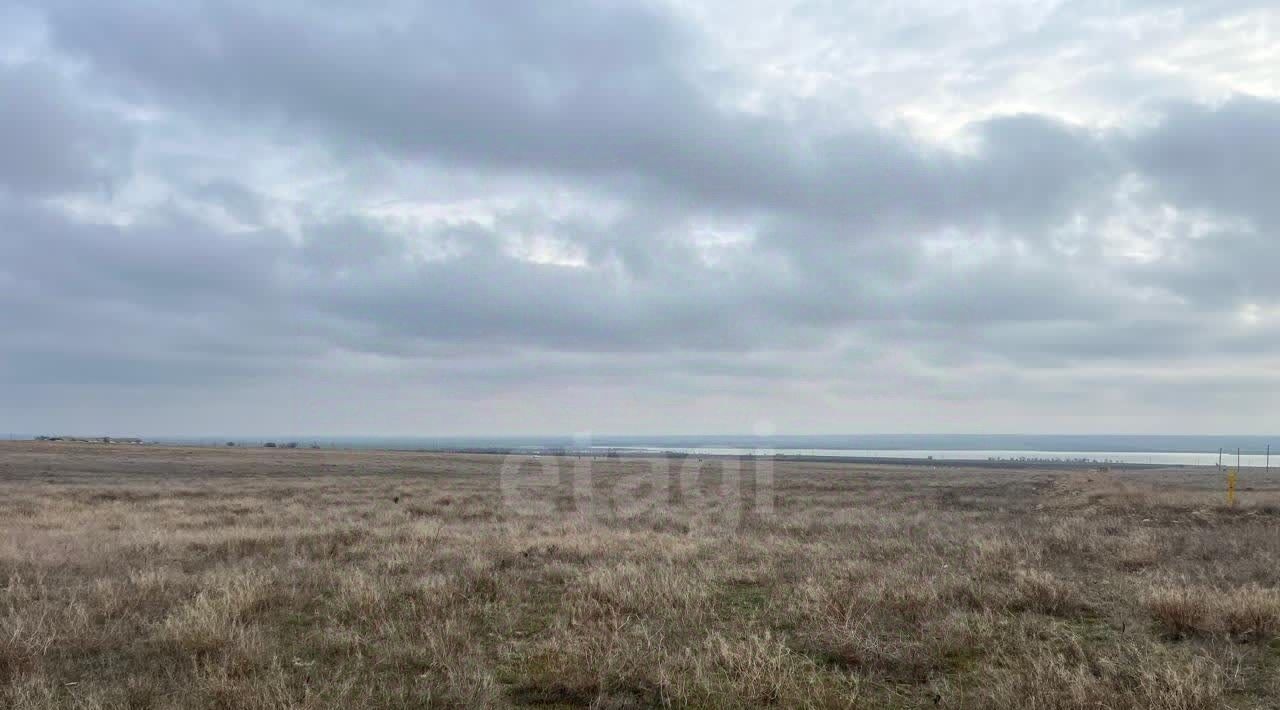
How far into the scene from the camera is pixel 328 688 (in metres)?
6.20

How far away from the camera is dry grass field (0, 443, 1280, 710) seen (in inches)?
249

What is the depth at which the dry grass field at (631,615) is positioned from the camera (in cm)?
632

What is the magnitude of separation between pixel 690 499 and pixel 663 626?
66.7 feet

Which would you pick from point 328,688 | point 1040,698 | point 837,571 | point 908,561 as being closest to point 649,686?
point 328,688

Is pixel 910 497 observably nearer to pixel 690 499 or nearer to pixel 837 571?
pixel 690 499

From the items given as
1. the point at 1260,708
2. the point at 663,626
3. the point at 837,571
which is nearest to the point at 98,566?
the point at 663,626

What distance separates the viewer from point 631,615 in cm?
894

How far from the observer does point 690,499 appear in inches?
1128

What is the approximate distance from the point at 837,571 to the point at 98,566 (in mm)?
11392

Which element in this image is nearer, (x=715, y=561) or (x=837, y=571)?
(x=837, y=571)

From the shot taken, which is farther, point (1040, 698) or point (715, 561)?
point (715, 561)

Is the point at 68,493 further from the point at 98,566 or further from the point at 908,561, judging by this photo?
the point at 908,561

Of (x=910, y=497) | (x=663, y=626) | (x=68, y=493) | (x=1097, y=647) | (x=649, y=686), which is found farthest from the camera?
(x=910, y=497)

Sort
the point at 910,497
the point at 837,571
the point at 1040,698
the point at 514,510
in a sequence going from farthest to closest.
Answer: the point at 910,497 → the point at 514,510 → the point at 837,571 → the point at 1040,698
